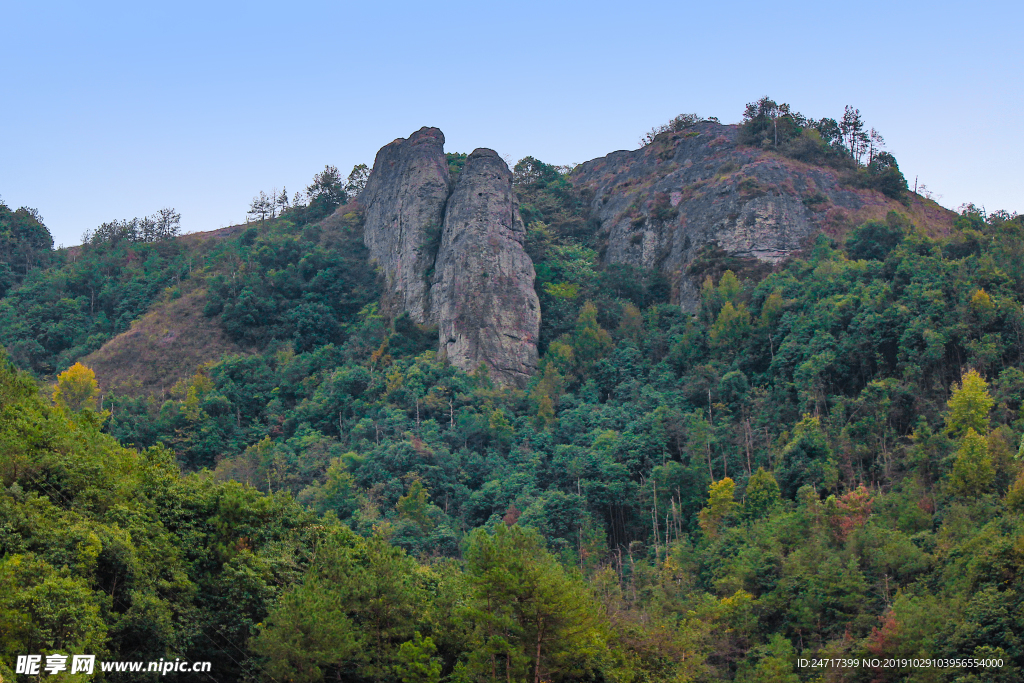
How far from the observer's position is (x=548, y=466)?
147 feet

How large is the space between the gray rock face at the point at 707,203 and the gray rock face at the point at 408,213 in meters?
13.4

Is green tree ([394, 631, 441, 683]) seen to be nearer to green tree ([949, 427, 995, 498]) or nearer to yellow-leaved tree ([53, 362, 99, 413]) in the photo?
green tree ([949, 427, 995, 498])

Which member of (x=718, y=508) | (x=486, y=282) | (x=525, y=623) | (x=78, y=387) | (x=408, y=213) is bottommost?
(x=525, y=623)

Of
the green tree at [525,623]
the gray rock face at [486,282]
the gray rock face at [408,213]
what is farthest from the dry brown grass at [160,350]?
the green tree at [525,623]

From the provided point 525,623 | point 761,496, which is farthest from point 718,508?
point 525,623

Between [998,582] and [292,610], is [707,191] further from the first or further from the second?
[292,610]

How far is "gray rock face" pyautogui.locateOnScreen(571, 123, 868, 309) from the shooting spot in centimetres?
6097

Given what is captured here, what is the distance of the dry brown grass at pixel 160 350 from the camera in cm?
5744

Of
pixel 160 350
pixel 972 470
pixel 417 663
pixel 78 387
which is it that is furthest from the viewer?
pixel 160 350

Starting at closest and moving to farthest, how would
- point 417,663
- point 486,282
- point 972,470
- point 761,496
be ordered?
point 417,663
point 972,470
point 761,496
point 486,282

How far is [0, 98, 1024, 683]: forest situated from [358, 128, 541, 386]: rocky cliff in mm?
1876

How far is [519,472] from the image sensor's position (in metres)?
45.0

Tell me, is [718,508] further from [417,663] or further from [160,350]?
[160,350]

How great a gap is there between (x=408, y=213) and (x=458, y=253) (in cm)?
829
